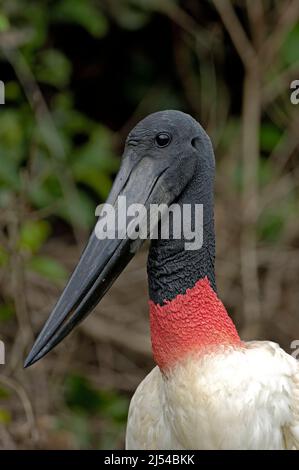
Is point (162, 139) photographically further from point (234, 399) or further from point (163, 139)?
point (234, 399)

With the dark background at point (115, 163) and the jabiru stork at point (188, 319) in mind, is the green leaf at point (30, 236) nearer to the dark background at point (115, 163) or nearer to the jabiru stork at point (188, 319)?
the dark background at point (115, 163)

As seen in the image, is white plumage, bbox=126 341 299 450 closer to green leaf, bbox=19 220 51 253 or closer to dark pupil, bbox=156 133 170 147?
dark pupil, bbox=156 133 170 147

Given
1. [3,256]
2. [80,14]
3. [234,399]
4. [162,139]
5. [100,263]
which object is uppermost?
[80,14]

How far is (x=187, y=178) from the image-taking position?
11.0 feet

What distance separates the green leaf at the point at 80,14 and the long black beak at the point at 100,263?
323 cm

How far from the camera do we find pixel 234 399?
328 cm

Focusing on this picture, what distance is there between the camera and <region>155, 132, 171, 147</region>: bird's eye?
3328 millimetres

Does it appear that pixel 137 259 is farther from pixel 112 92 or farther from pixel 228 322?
pixel 228 322

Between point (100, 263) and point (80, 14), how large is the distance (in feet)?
11.3

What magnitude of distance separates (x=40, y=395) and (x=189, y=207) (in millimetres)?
2592

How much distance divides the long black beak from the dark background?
1639 millimetres

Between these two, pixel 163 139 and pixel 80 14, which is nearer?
pixel 163 139

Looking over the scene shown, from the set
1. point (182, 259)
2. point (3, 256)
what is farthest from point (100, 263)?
point (3, 256)
